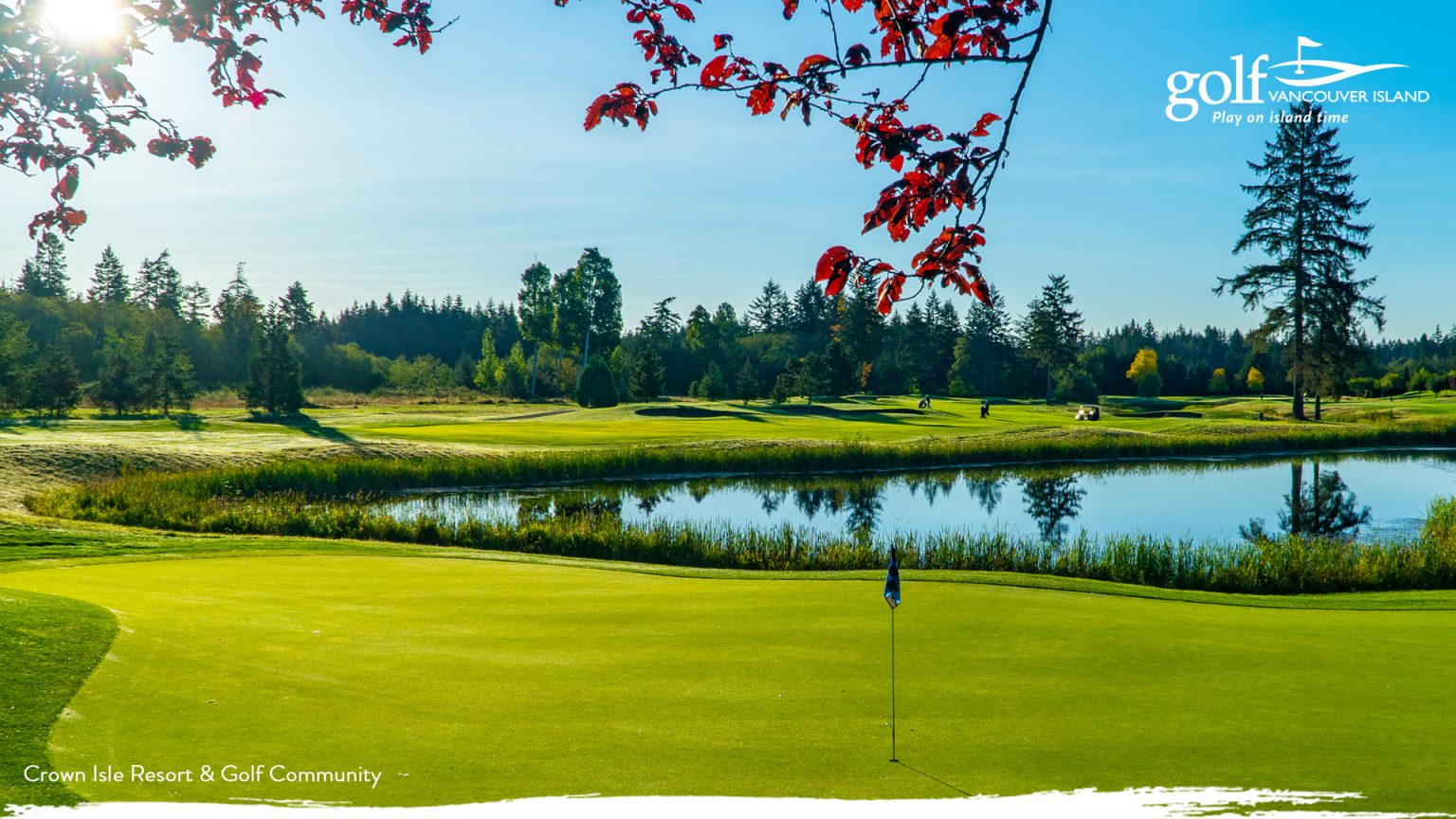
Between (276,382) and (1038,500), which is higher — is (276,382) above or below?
above

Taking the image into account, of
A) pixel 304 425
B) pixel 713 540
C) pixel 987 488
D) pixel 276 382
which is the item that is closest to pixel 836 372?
pixel 276 382

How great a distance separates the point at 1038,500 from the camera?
89.4ft

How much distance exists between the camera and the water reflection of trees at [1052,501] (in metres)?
21.7

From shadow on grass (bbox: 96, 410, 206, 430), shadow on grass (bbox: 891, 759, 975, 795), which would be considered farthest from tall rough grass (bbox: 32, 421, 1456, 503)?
shadow on grass (bbox: 891, 759, 975, 795)

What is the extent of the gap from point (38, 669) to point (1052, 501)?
83.9 feet

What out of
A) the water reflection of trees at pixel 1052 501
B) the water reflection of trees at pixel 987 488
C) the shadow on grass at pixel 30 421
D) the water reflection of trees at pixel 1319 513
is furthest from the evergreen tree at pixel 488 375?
the water reflection of trees at pixel 1319 513

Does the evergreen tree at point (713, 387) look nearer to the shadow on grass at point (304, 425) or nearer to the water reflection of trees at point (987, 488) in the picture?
the shadow on grass at point (304, 425)

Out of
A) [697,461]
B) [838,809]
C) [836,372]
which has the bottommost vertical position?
[697,461]

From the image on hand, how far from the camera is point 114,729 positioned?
465 cm

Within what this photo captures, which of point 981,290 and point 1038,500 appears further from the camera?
point 1038,500

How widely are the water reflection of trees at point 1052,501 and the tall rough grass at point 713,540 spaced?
175 centimetres

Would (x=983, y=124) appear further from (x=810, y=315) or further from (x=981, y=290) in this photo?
(x=810, y=315)

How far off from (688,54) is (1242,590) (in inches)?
534

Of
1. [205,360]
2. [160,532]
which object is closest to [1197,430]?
[160,532]
